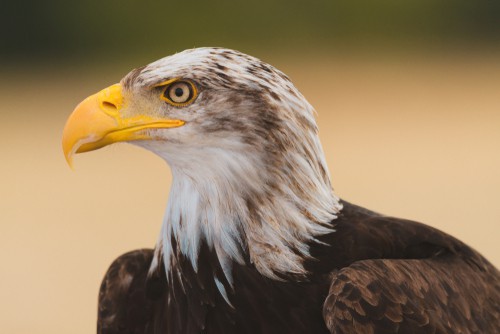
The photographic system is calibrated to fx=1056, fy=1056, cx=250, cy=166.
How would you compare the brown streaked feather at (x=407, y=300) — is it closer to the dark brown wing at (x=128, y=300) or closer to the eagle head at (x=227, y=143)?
the eagle head at (x=227, y=143)

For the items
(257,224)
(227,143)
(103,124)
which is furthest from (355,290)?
(103,124)

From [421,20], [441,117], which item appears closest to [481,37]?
[421,20]

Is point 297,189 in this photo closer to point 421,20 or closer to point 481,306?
point 481,306

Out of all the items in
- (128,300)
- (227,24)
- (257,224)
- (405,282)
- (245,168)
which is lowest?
(128,300)

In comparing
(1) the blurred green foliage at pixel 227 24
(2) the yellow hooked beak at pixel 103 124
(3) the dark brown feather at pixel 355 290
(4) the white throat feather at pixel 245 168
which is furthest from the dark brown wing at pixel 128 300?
(1) the blurred green foliage at pixel 227 24

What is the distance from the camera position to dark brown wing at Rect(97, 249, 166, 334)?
4.24 meters

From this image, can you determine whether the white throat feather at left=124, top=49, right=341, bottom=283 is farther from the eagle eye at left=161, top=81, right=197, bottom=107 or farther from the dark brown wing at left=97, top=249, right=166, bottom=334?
the dark brown wing at left=97, top=249, right=166, bottom=334

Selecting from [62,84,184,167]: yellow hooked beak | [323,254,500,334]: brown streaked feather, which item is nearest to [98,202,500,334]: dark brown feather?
[323,254,500,334]: brown streaked feather

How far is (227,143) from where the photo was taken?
373 cm

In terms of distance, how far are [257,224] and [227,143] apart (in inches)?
12.6

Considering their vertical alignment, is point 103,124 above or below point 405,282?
above

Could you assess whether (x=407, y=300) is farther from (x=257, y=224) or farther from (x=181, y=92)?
(x=181, y=92)

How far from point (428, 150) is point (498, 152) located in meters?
0.91

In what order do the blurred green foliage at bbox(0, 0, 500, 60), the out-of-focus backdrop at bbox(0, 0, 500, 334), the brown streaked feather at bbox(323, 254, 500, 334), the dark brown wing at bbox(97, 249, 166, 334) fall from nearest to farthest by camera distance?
the brown streaked feather at bbox(323, 254, 500, 334)
the dark brown wing at bbox(97, 249, 166, 334)
the out-of-focus backdrop at bbox(0, 0, 500, 334)
the blurred green foliage at bbox(0, 0, 500, 60)
